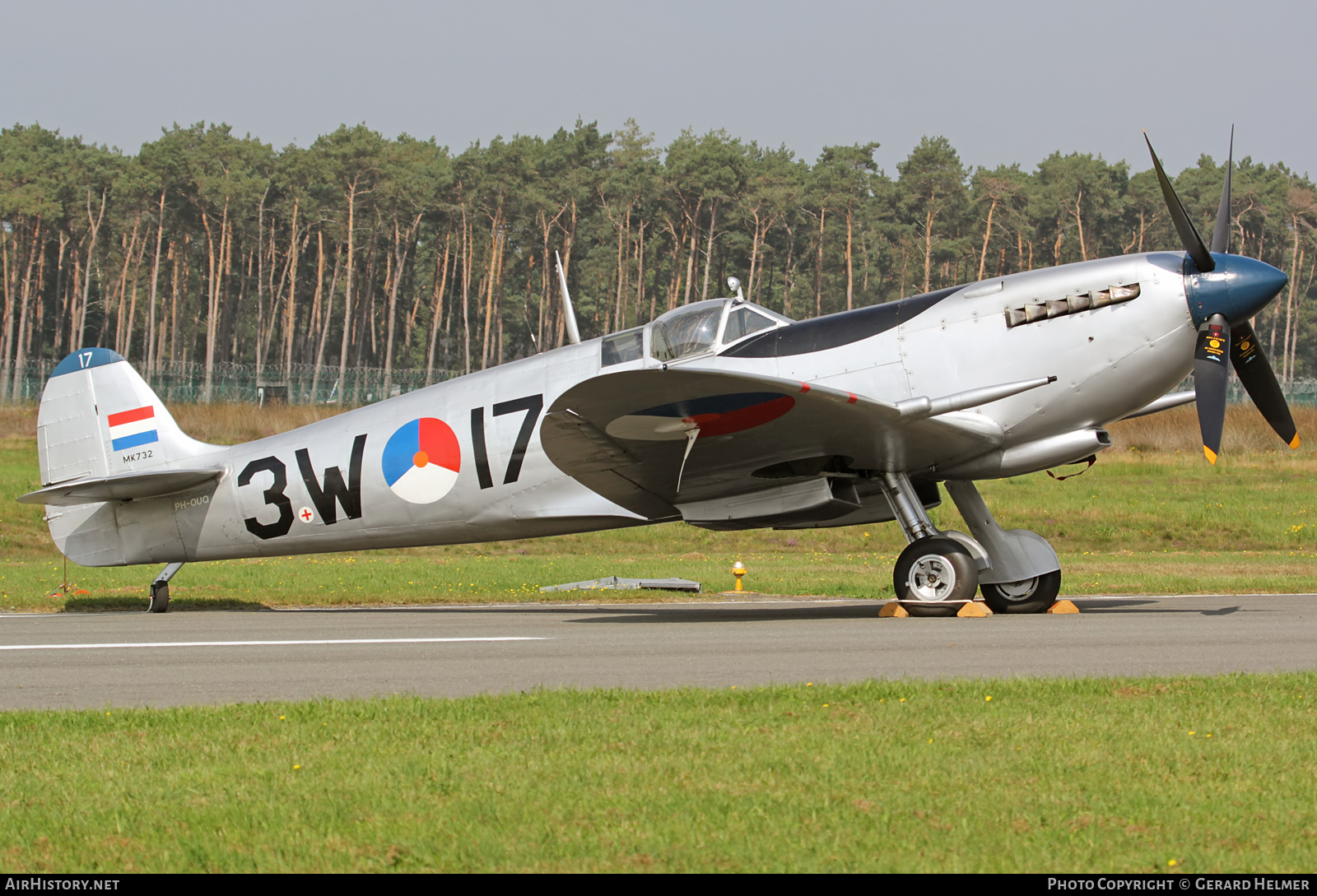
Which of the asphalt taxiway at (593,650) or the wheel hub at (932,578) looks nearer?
the asphalt taxiway at (593,650)

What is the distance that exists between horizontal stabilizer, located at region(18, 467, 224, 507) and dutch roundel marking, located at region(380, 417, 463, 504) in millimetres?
2323

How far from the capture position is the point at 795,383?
9.83m

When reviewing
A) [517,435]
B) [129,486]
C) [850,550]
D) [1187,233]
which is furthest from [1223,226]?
[850,550]

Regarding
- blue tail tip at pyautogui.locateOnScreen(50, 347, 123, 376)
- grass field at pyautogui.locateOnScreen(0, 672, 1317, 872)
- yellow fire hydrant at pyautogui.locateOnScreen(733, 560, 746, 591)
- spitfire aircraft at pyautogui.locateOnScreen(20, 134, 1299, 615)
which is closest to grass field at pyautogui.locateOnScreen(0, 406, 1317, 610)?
yellow fire hydrant at pyautogui.locateOnScreen(733, 560, 746, 591)

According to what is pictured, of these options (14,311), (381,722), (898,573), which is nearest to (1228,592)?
(898,573)

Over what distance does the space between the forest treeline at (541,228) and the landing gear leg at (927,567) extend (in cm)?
5900

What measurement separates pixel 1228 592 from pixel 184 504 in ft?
41.1

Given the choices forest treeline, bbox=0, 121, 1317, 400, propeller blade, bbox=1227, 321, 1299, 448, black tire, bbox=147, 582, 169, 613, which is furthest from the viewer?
forest treeline, bbox=0, 121, 1317, 400

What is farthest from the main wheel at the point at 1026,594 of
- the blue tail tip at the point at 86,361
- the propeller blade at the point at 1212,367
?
the blue tail tip at the point at 86,361

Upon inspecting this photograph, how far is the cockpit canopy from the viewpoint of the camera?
11.5 metres

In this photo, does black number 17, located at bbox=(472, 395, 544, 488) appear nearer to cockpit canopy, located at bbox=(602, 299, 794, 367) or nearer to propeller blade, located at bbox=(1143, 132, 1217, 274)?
cockpit canopy, located at bbox=(602, 299, 794, 367)

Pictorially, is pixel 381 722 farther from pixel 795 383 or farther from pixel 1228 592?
pixel 1228 592

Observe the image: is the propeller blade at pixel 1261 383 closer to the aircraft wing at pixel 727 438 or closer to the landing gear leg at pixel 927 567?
the aircraft wing at pixel 727 438

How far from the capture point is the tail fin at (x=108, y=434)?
14172 mm
